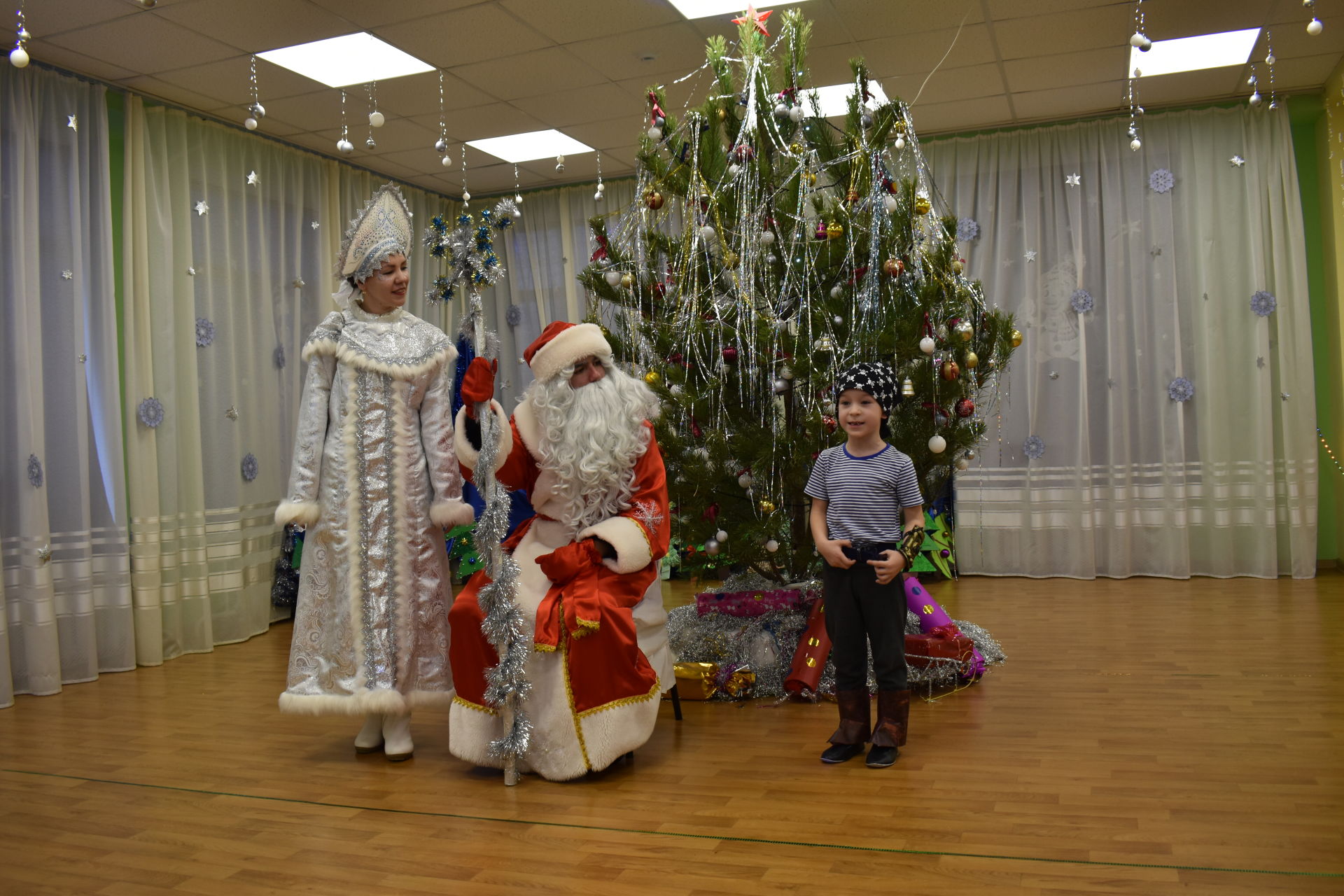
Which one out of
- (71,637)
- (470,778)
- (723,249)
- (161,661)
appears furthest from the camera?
(161,661)

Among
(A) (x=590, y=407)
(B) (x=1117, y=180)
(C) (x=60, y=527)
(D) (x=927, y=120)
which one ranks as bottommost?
(C) (x=60, y=527)

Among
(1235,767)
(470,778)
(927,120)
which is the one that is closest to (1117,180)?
(927,120)

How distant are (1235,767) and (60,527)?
15.5 ft

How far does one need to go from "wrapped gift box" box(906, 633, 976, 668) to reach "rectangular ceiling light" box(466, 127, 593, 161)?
3849 mm

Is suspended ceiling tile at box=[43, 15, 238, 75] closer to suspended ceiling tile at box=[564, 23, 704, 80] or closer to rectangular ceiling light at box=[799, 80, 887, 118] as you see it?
suspended ceiling tile at box=[564, 23, 704, 80]

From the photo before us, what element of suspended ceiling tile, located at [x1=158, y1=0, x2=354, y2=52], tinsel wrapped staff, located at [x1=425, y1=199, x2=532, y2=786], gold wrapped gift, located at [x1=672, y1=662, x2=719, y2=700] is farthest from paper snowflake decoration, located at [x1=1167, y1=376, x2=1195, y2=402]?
suspended ceiling tile, located at [x1=158, y1=0, x2=354, y2=52]

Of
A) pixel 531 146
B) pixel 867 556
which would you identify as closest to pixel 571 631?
pixel 867 556

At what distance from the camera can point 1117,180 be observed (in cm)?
661

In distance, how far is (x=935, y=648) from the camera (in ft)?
13.4

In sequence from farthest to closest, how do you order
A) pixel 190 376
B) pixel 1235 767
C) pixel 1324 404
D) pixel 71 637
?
pixel 1324 404 → pixel 190 376 → pixel 71 637 → pixel 1235 767

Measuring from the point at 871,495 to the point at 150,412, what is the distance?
378 centimetres

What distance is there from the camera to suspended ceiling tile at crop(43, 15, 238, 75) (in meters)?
4.54

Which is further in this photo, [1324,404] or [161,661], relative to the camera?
[1324,404]

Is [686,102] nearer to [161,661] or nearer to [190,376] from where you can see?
[190,376]
